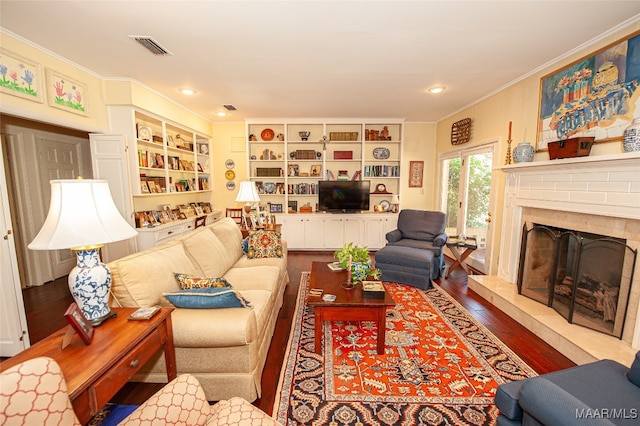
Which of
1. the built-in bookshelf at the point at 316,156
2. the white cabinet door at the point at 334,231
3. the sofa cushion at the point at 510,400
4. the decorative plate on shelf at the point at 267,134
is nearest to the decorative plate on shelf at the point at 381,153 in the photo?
the built-in bookshelf at the point at 316,156

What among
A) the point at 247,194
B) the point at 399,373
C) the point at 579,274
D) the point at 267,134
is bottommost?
the point at 399,373

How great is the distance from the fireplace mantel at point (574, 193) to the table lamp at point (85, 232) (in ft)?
10.9

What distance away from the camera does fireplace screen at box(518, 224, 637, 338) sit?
2.15 meters

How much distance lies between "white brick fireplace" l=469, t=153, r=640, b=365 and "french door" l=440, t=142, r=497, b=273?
63cm

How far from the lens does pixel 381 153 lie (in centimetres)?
559

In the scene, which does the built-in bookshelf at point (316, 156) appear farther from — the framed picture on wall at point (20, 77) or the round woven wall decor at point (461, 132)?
the framed picture on wall at point (20, 77)

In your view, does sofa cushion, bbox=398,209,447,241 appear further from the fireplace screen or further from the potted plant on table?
the potted plant on table

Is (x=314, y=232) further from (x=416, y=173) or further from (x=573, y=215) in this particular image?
(x=573, y=215)

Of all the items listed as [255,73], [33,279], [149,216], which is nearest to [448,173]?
[255,73]

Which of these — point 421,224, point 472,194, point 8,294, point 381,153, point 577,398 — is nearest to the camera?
point 577,398

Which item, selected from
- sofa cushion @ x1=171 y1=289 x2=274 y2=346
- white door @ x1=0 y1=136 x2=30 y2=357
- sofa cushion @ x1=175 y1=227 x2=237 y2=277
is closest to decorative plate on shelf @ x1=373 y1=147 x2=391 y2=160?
sofa cushion @ x1=175 y1=227 x2=237 y2=277

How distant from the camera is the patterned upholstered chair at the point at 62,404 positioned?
75 cm

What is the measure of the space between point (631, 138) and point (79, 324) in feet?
11.6

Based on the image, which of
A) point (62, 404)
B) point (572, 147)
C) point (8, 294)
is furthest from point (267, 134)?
point (62, 404)
